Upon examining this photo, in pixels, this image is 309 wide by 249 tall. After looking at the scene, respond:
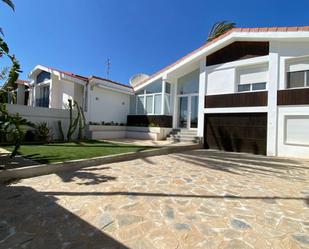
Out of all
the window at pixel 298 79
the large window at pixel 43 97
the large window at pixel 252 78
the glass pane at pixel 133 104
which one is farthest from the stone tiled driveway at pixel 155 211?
the large window at pixel 43 97

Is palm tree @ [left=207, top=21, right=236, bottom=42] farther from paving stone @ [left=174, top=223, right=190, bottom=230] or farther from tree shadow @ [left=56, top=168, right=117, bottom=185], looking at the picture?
paving stone @ [left=174, top=223, right=190, bottom=230]

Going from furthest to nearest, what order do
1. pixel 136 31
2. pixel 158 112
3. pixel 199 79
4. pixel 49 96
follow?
pixel 136 31 < pixel 49 96 < pixel 158 112 < pixel 199 79

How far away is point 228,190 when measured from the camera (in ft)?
20.1

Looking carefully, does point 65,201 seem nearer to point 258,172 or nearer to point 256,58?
point 258,172

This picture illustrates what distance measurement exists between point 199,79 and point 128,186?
12.7 m

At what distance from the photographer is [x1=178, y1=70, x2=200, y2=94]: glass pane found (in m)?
17.9

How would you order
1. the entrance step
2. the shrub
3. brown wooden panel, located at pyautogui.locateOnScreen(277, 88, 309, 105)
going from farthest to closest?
the entrance step
the shrub
brown wooden panel, located at pyautogui.locateOnScreen(277, 88, 309, 105)

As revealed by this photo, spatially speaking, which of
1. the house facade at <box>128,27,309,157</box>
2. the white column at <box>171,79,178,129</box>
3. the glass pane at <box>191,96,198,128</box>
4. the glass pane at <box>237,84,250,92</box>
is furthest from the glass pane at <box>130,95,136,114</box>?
the glass pane at <box>237,84,250,92</box>

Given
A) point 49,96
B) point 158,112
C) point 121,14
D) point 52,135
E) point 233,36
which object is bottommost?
point 52,135

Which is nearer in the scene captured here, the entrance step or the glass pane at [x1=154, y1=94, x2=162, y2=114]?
the entrance step

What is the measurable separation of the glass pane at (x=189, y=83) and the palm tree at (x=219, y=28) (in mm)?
14485

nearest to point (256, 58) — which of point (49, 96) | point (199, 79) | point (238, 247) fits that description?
point (199, 79)

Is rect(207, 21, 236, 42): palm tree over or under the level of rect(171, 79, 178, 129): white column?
over

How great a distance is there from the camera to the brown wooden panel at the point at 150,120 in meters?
18.4
